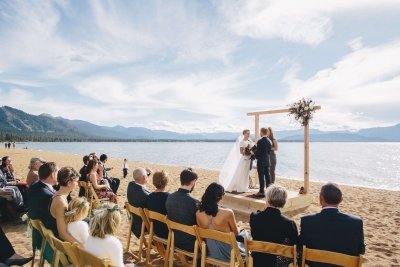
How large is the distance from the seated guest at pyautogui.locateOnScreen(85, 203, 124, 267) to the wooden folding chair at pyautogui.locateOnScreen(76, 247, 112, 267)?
155 millimetres

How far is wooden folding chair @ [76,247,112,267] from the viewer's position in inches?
90.9

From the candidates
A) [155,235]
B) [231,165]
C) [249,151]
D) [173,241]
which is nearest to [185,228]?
[173,241]

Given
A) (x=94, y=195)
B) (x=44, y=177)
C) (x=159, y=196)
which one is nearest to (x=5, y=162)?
(x=94, y=195)

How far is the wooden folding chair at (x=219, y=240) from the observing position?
3027 millimetres

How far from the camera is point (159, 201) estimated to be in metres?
4.34

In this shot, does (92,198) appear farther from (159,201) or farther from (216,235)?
(216,235)

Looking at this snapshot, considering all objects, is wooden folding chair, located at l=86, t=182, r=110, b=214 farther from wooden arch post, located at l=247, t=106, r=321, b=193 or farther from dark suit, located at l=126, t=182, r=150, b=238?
wooden arch post, located at l=247, t=106, r=321, b=193

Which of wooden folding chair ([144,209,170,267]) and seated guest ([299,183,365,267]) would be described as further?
wooden folding chair ([144,209,170,267])

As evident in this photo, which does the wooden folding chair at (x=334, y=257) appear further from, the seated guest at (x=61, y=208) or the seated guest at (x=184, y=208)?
the seated guest at (x=61, y=208)

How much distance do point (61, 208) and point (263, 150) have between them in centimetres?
579

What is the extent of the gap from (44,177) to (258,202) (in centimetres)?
526

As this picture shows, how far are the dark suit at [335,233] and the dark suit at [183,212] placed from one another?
4.54ft

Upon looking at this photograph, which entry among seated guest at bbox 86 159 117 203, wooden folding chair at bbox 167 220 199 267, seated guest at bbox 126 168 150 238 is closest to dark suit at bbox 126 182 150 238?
seated guest at bbox 126 168 150 238

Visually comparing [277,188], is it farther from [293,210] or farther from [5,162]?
[5,162]
